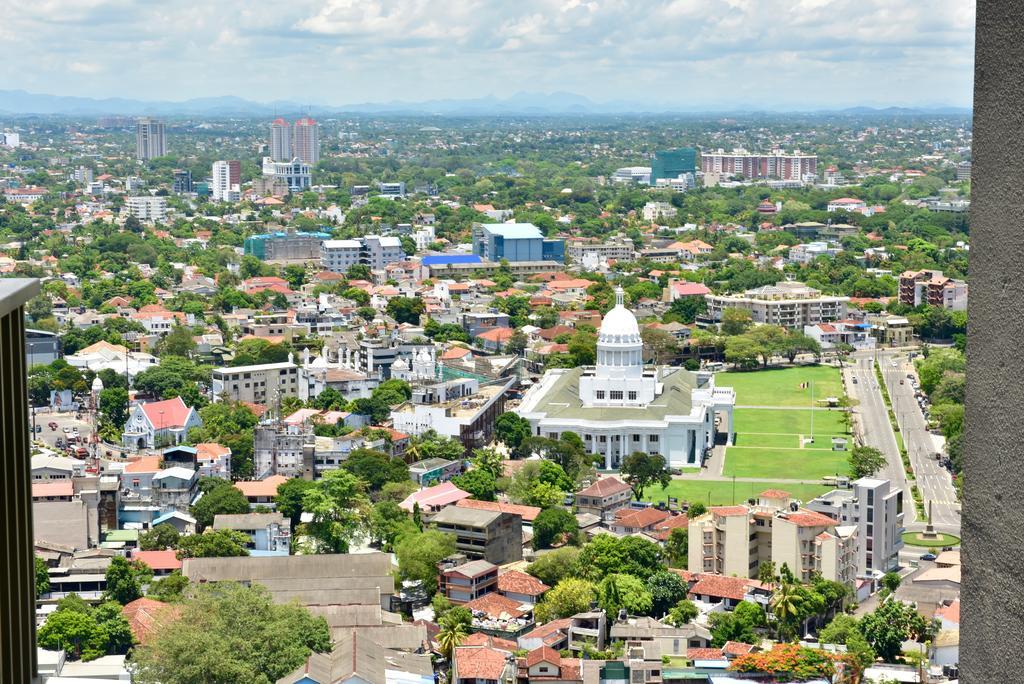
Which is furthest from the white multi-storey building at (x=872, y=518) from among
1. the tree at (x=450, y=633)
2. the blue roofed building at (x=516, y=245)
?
the blue roofed building at (x=516, y=245)

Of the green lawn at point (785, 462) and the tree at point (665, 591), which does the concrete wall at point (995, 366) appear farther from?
the green lawn at point (785, 462)

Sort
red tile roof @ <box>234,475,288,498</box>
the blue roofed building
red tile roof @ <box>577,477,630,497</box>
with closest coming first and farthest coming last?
1. red tile roof @ <box>234,475,288,498</box>
2. red tile roof @ <box>577,477,630,497</box>
3. the blue roofed building

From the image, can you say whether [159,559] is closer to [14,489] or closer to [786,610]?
[786,610]

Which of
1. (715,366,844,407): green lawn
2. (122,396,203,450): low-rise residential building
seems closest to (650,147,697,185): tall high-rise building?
(715,366,844,407): green lawn

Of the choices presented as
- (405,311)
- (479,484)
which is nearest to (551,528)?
(479,484)

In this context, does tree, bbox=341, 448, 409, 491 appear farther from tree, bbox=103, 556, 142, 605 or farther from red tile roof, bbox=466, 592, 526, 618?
tree, bbox=103, 556, 142, 605

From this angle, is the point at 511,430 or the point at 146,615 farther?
the point at 511,430
